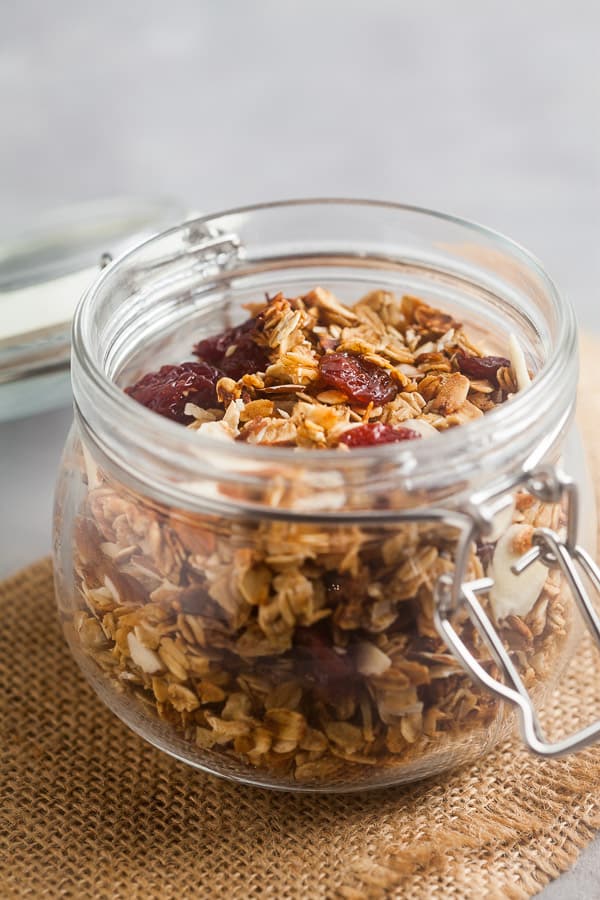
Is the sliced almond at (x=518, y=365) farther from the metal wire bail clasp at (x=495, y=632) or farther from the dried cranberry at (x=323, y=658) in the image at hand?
the dried cranberry at (x=323, y=658)

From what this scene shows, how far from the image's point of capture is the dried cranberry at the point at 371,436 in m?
0.93

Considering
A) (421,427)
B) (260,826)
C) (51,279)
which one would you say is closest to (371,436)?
(421,427)

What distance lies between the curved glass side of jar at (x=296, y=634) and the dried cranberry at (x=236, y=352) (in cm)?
19

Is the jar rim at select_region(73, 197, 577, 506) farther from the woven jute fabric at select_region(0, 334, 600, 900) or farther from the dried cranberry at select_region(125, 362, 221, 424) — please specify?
the woven jute fabric at select_region(0, 334, 600, 900)

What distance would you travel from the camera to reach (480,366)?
1.07 metres

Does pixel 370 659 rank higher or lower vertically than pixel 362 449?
lower

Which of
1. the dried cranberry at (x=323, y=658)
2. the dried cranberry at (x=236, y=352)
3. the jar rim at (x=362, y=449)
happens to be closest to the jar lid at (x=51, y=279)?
the dried cranberry at (x=236, y=352)

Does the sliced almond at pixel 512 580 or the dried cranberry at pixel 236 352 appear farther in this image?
the dried cranberry at pixel 236 352

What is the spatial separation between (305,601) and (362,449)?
0.40ft

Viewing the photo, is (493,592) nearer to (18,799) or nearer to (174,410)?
(174,410)

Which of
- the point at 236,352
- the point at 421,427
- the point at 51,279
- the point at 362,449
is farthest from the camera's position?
the point at 51,279

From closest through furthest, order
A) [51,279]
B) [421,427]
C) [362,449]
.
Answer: [362,449] < [421,427] < [51,279]

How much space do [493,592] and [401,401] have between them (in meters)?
0.20

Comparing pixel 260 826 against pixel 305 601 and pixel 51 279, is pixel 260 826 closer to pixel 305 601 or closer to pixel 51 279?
pixel 305 601
